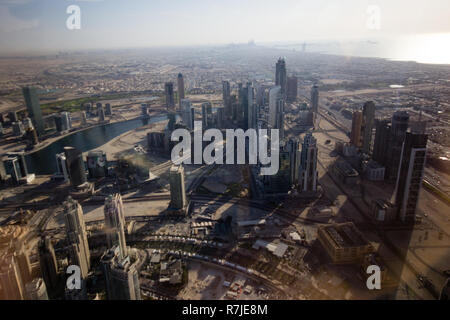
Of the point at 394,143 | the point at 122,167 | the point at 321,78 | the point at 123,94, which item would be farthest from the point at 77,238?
the point at 321,78

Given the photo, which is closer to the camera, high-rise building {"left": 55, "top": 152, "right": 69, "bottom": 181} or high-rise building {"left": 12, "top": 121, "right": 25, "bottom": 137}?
high-rise building {"left": 55, "top": 152, "right": 69, "bottom": 181}

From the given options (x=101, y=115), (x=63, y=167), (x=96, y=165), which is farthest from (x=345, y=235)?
(x=101, y=115)

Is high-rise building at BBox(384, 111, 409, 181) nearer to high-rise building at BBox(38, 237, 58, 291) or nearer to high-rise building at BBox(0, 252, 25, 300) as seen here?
high-rise building at BBox(38, 237, 58, 291)

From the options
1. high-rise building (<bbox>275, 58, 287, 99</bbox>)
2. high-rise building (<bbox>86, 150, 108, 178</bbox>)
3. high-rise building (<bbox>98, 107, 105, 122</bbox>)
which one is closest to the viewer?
high-rise building (<bbox>86, 150, 108, 178</bbox>)

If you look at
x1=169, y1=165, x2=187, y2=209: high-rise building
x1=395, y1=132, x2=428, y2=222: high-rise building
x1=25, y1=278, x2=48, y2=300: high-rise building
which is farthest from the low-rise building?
x1=25, y1=278, x2=48, y2=300: high-rise building

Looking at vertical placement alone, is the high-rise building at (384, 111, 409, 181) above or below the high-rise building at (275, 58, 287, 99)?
below
